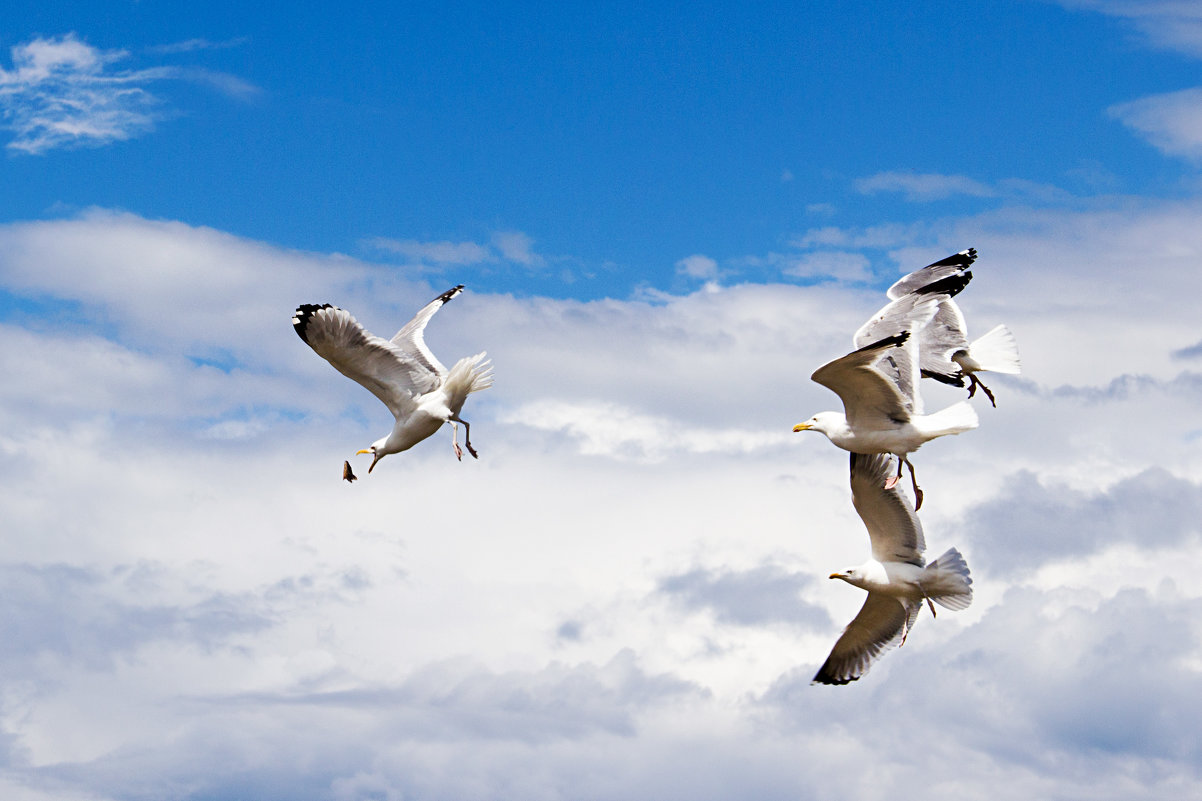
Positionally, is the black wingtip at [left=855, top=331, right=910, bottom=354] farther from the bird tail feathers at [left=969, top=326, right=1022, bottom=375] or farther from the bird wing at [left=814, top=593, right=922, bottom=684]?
the bird tail feathers at [left=969, top=326, right=1022, bottom=375]

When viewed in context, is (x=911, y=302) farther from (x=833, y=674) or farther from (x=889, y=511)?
(x=833, y=674)

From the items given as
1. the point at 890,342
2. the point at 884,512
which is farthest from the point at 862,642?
the point at 890,342

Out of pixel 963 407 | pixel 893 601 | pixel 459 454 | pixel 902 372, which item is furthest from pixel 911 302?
pixel 459 454

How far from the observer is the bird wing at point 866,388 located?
1791cm

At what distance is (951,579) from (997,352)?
16.3 ft

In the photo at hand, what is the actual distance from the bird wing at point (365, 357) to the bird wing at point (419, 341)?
0.10m

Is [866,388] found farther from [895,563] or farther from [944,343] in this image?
[944,343]

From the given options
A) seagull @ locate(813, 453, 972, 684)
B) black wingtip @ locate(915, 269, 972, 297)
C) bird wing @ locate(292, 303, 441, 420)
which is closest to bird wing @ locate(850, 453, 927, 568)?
seagull @ locate(813, 453, 972, 684)

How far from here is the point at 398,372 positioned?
2127cm

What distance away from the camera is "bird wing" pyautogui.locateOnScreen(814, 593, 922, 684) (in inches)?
840

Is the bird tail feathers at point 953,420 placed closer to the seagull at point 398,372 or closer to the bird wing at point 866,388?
the bird wing at point 866,388

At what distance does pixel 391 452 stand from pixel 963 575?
7.82 meters

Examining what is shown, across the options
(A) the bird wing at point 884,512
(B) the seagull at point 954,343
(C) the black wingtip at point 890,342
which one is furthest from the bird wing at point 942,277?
(C) the black wingtip at point 890,342

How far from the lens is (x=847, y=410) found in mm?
19312
